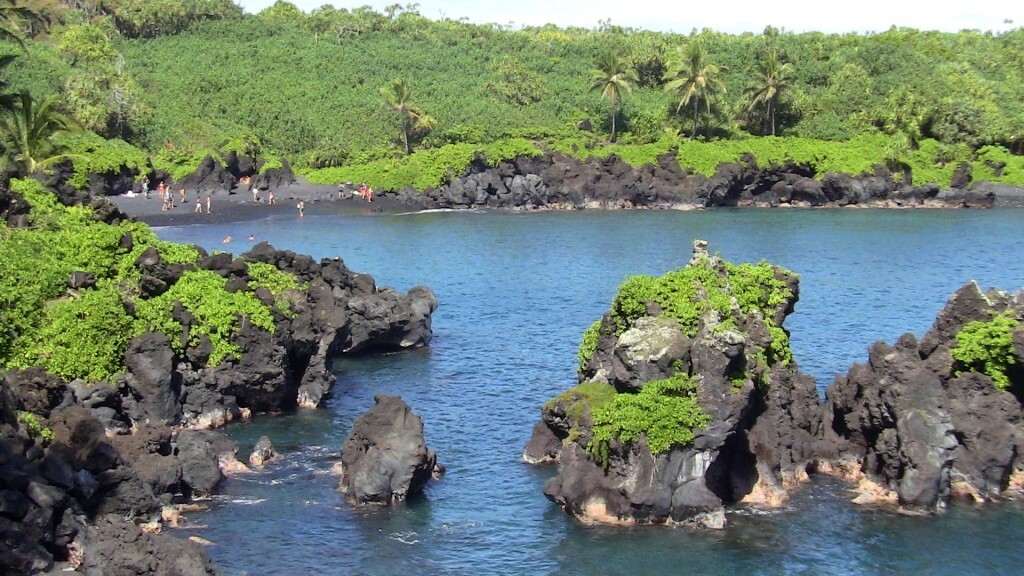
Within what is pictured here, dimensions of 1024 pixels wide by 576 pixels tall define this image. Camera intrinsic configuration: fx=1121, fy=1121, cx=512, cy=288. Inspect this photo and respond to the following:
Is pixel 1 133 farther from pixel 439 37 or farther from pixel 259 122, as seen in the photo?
pixel 439 37

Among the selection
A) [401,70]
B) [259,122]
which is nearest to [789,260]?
[259,122]

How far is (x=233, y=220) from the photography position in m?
116

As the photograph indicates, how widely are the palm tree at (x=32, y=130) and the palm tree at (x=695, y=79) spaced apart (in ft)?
254

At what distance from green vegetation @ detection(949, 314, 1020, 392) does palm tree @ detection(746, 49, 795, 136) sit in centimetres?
10504

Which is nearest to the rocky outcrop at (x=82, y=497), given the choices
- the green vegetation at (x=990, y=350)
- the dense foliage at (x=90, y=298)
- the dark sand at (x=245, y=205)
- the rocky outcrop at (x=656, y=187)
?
the dense foliage at (x=90, y=298)

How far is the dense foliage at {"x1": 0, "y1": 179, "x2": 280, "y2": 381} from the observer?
151 feet

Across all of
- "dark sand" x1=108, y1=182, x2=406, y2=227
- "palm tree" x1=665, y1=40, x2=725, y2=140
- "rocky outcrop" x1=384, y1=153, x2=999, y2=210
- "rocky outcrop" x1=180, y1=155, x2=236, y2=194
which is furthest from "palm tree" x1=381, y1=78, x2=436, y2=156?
"palm tree" x1=665, y1=40, x2=725, y2=140

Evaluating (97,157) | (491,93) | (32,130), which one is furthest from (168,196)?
(491,93)

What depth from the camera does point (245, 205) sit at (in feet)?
400

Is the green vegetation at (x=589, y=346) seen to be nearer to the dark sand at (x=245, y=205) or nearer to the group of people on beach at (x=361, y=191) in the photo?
the dark sand at (x=245, y=205)

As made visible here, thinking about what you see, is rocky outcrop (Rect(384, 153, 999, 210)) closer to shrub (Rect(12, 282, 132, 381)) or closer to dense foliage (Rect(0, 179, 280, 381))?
dense foliage (Rect(0, 179, 280, 381))

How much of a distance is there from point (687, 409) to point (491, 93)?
131 meters

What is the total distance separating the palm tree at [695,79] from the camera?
142m

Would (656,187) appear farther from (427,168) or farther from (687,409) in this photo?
(687,409)
